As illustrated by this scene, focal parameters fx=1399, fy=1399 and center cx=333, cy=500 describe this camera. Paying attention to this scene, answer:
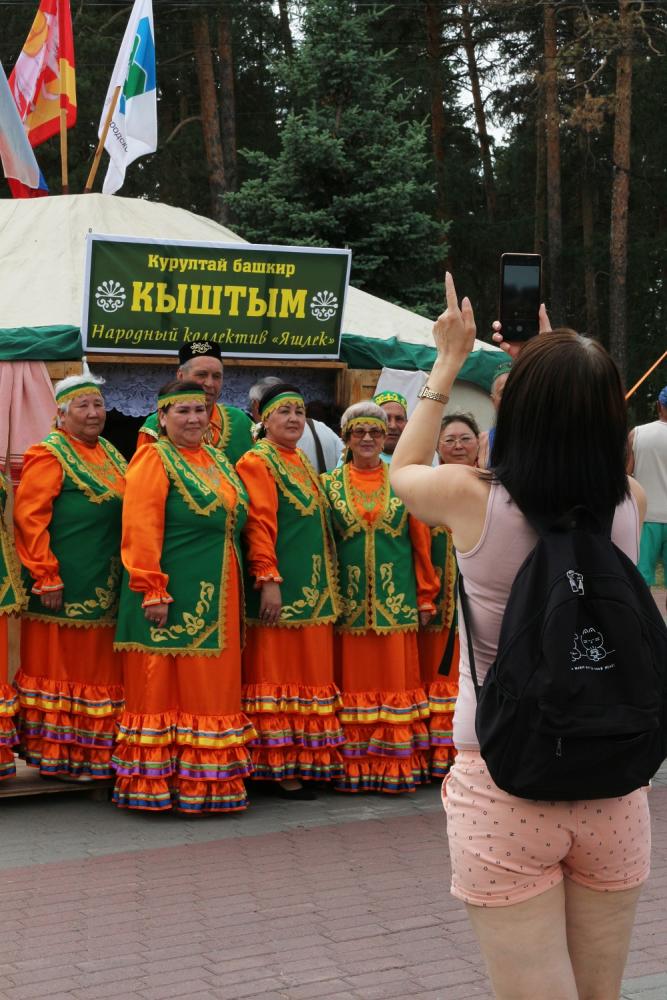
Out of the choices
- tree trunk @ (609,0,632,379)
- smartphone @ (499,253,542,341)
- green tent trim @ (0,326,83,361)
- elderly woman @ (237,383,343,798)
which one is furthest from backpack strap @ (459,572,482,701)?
tree trunk @ (609,0,632,379)

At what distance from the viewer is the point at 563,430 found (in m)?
2.46

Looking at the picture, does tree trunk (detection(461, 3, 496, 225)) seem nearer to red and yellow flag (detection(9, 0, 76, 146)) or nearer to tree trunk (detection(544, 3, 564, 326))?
tree trunk (detection(544, 3, 564, 326))

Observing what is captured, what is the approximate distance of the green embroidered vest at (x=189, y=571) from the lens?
6594 millimetres

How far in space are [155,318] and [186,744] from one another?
14.9 ft

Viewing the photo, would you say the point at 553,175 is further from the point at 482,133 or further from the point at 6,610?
the point at 6,610

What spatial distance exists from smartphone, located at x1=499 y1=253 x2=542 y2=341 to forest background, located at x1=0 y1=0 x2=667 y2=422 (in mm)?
17841

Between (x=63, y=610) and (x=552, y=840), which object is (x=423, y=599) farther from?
(x=552, y=840)

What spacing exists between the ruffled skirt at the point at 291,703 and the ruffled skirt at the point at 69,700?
688 mm

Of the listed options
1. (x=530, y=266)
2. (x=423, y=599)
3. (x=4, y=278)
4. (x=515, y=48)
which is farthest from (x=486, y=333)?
(x=530, y=266)

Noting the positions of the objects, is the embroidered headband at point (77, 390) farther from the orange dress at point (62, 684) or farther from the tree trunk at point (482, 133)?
the tree trunk at point (482, 133)

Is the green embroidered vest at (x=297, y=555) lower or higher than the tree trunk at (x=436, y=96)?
lower

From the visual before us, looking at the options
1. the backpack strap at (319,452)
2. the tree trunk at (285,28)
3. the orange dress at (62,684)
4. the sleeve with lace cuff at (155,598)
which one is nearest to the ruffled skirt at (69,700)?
the orange dress at (62,684)

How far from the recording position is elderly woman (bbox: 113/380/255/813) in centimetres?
655

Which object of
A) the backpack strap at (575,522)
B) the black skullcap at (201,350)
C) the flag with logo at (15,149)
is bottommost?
the backpack strap at (575,522)
